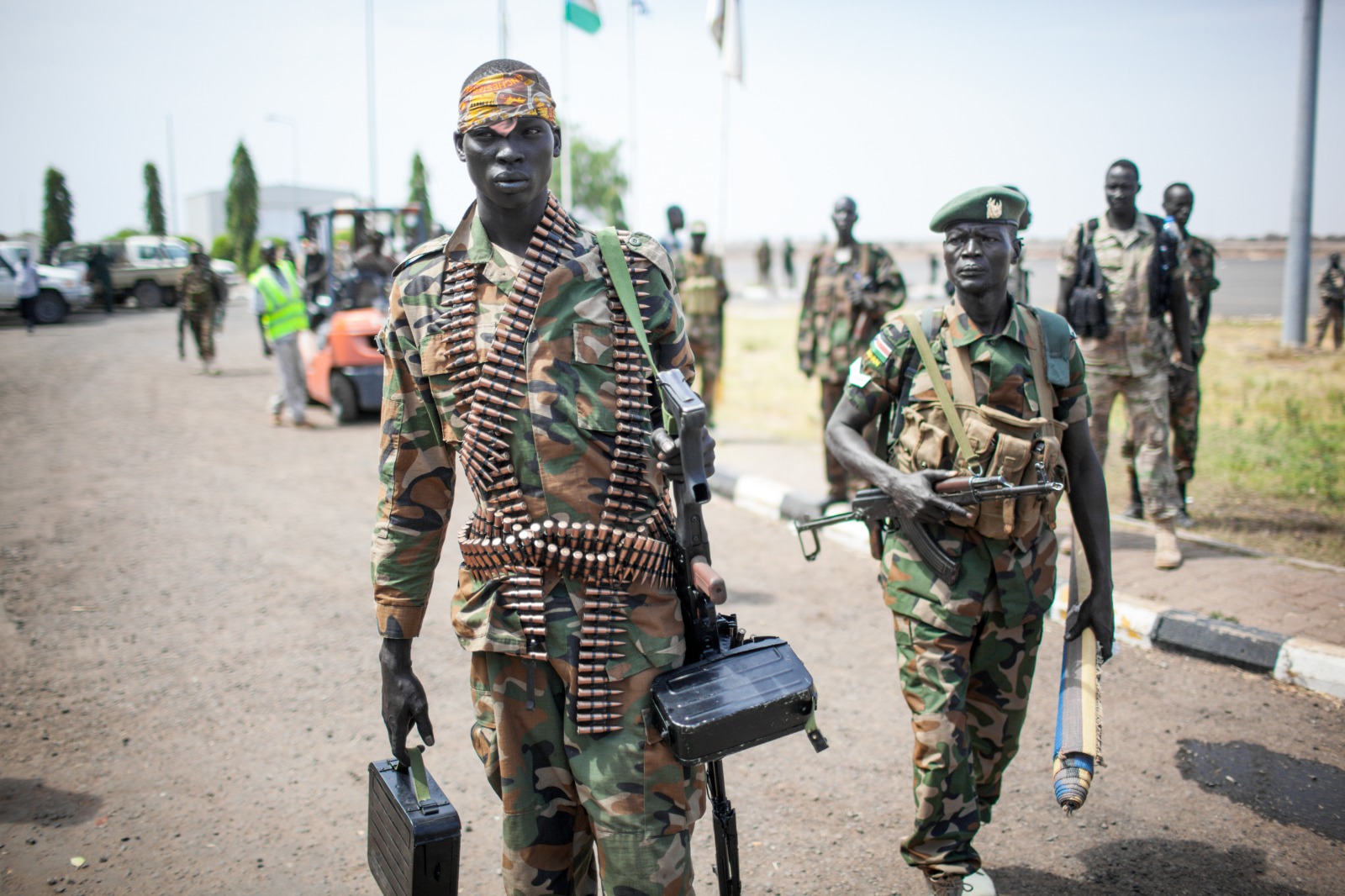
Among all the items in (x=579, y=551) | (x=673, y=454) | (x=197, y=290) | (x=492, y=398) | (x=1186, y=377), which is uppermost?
(x=197, y=290)

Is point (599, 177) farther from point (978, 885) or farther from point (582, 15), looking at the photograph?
point (978, 885)

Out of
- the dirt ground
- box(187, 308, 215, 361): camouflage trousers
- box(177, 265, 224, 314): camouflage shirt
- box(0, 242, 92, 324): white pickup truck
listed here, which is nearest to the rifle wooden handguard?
the dirt ground

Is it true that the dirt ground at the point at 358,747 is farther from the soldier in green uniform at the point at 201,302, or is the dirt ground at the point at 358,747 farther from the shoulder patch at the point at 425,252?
the soldier in green uniform at the point at 201,302

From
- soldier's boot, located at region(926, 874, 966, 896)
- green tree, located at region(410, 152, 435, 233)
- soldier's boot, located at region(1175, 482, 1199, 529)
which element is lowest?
soldier's boot, located at region(926, 874, 966, 896)

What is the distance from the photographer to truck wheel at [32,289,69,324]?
2623cm

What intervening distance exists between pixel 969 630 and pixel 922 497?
426 millimetres

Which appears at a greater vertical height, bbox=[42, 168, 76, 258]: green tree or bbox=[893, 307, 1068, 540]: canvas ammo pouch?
bbox=[42, 168, 76, 258]: green tree

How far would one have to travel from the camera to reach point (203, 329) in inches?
686

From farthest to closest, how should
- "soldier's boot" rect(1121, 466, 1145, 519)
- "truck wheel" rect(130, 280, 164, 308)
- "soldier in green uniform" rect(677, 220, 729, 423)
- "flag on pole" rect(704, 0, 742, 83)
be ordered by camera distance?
1. "truck wheel" rect(130, 280, 164, 308)
2. "flag on pole" rect(704, 0, 742, 83)
3. "soldier in green uniform" rect(677, 220, 729, 423)
4. "soldier's boot" rect(1121, 466, 1145, 519)

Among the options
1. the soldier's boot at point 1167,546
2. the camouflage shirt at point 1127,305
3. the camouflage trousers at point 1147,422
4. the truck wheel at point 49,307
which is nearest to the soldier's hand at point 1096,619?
the camouflage trousers at point 1147,422

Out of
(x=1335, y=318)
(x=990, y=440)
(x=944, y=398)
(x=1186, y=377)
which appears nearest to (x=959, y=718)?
(x=990, y=440)

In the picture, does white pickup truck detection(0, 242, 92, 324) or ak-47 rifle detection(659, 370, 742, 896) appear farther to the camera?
white pickup truck detection(0, 242, 92, 324)

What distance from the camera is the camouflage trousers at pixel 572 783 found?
89.9 inches

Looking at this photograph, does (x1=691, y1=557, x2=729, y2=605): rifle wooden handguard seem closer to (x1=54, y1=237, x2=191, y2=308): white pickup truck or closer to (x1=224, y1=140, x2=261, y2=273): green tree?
(x1=54, y1=237, x2=191, y2=308): white pickup truck
